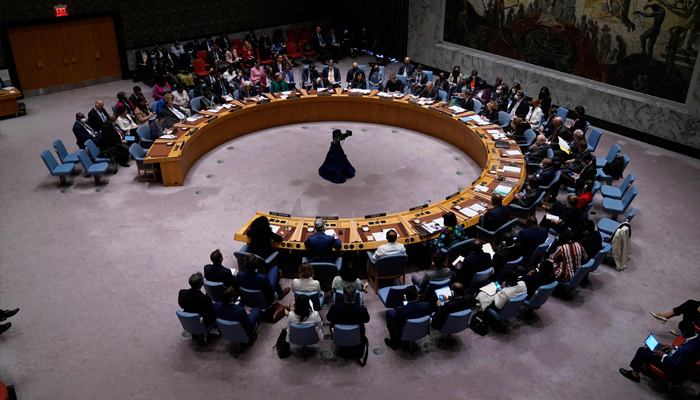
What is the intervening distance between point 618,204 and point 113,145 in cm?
1023

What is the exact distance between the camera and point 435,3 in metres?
17.3

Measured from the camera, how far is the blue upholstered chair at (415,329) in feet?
20.4

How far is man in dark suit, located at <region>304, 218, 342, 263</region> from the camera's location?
743cm

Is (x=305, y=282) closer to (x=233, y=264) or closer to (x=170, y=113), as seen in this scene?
(x=233, y=264)

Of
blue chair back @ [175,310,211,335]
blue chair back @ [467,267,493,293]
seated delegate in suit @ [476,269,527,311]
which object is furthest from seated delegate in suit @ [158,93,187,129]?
seated delegate in suit @ [476,269,527,311]

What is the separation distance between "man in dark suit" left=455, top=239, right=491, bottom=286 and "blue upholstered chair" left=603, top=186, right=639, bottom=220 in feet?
11.1

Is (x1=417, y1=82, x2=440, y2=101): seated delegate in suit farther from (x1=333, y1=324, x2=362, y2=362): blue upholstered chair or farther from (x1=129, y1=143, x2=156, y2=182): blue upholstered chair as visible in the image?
(x1=333, y1=324, x2=362, y2=362): blue upholstered chair

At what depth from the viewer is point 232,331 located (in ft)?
20.6

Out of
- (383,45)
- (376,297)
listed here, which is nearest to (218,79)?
(383,45)

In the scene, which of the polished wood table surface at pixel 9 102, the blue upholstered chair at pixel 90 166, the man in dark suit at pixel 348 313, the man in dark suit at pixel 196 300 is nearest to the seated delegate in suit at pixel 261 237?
the man in dark suit at pixel 196 300

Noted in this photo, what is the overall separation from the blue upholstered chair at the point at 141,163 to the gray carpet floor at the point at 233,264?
24 cm

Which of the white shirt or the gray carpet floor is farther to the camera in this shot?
the white shirt

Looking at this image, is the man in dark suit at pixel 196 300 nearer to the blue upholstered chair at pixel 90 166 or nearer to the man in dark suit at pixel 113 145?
the blue upholstered chair at pixel 90 166

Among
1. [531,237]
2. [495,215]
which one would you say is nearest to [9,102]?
[495,215]
